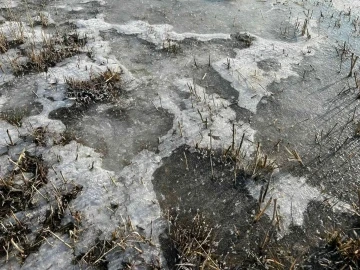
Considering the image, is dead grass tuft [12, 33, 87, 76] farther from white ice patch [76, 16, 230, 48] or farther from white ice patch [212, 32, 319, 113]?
white ice patch [212, 32, 319, 113]

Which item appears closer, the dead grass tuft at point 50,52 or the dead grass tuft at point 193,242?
the dead grass tuft at point 193,242

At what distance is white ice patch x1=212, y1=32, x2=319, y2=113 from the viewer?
4324 mm

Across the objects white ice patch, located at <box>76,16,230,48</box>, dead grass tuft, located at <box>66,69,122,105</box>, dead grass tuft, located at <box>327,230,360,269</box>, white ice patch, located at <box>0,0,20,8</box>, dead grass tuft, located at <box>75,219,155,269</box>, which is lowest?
dead grass tuft, located at <box>75,219,155,269</box>

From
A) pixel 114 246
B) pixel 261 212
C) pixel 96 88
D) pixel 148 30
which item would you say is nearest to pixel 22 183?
pixel 114 246

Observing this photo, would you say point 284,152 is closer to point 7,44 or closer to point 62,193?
point 62,193

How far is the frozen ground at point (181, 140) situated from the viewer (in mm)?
2816

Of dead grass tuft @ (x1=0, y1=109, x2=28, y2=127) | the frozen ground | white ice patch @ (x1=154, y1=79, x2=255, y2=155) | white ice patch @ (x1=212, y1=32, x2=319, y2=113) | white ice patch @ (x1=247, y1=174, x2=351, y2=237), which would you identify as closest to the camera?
the frozen ground

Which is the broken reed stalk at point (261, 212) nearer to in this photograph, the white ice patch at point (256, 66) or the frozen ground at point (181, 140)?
the frozen ground at point (181, 140)

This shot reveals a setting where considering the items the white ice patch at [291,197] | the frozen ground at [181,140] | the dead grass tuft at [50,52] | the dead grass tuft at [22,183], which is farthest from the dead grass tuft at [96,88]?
the white ice patch at [291,197]

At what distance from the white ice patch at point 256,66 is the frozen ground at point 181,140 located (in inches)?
1.0

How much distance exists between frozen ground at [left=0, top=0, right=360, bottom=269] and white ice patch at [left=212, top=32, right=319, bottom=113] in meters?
0.02

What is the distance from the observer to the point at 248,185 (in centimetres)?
326

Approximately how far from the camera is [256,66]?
4.77m

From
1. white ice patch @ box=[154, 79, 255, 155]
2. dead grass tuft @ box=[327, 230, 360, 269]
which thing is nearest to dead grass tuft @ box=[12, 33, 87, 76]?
white ice patch @ box=[154, 79, 255, 155]
